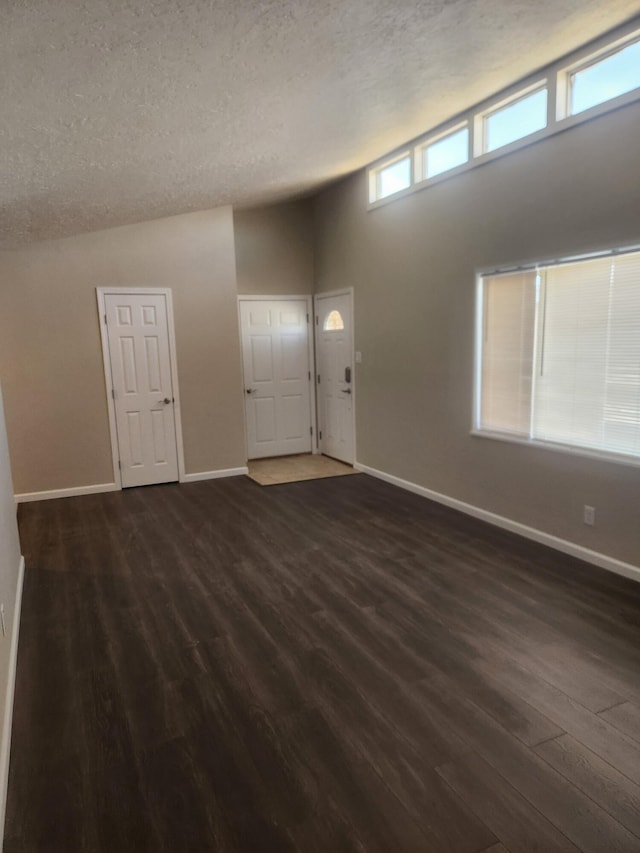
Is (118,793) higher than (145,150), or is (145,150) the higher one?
(145,150)

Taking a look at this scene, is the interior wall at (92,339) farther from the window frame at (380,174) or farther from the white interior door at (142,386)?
the window frame at (380,174)

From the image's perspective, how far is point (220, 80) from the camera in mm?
2461

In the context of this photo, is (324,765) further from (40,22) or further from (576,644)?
(40,22)

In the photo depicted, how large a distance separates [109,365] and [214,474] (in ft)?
5.35

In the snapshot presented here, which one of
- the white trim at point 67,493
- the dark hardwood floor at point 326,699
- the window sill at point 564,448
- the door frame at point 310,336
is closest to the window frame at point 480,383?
the window sill at point 564,448

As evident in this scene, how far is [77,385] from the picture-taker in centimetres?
536

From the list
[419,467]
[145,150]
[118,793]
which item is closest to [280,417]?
[419,467]

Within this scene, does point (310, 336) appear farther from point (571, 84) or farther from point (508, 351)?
point (571, 84)

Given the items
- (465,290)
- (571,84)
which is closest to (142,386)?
(465,290)

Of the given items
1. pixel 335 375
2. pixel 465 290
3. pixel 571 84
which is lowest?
pixel 335 375

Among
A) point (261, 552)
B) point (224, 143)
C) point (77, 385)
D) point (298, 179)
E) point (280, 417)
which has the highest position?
point (298, 179)

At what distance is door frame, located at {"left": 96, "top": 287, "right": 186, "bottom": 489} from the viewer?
5375 millimetres

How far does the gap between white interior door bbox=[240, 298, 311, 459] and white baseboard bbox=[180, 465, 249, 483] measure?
75 cm

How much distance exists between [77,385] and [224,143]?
3034 millimetres
